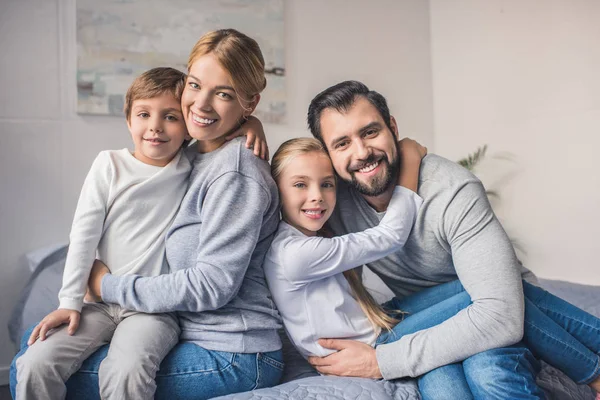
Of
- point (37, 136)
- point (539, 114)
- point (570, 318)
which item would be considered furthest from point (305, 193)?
point (539, 114)

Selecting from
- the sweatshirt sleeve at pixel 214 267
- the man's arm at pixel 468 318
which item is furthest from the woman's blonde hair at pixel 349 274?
the sweatshirt sleeve at pixel 214 267

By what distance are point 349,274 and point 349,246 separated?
0.16 m

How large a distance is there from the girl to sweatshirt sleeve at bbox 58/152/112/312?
45 centimetres

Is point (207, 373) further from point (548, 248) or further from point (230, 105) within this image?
point (548, 248)

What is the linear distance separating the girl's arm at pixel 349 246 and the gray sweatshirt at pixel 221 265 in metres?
0.10

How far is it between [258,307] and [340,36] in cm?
267

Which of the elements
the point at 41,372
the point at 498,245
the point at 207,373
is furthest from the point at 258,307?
the point at 498,245

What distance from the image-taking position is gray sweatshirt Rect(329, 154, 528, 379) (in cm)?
138

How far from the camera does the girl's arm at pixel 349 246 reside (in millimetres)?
1426

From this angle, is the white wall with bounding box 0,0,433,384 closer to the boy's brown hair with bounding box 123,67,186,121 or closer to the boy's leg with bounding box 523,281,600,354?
the boy's brown hair with bounding box 123,67,186,121

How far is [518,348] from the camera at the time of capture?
1393 mm

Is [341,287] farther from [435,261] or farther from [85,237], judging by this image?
[85,237]

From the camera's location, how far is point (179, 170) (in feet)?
5.02

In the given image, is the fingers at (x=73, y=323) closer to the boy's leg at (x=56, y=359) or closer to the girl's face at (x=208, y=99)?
the boy's leg at (x=56, y=359)
